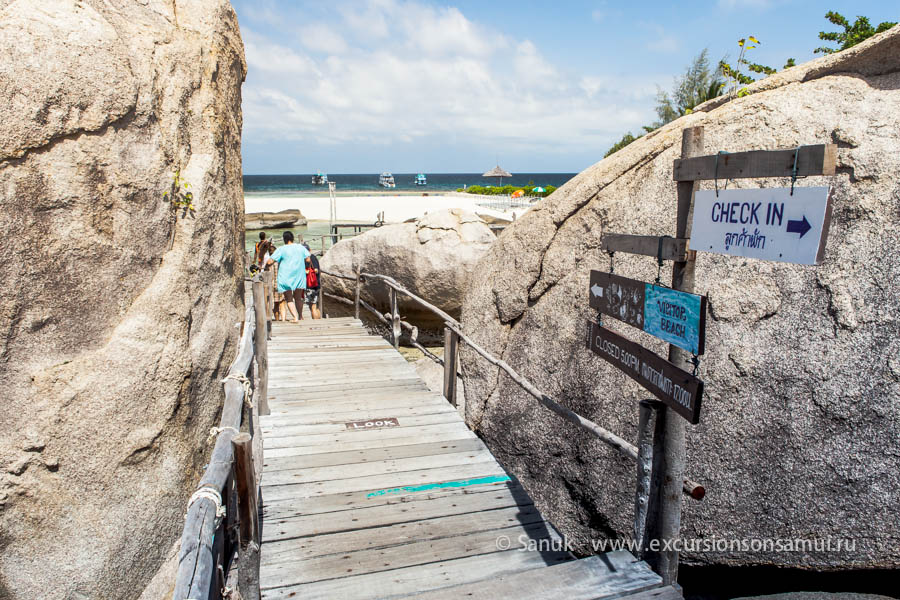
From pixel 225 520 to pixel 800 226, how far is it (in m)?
2.90

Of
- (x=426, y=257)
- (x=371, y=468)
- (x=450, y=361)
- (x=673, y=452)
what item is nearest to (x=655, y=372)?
(x=673, y=452)

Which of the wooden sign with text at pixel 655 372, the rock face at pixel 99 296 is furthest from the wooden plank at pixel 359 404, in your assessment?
the wooden sign with text at pixel 655 372

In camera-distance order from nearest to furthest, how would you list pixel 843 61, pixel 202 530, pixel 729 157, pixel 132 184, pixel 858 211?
Result: pixel 202 530 → pixel 729 157 → pixel 858 211 → pixel 843 61 → pixel 132 184

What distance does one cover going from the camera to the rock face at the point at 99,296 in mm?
4391

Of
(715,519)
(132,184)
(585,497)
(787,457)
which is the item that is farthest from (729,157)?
(132,184)

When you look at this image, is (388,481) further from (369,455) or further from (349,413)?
(349,413)

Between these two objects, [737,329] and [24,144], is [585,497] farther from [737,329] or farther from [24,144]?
[24,144]

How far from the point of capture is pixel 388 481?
14.3 ft

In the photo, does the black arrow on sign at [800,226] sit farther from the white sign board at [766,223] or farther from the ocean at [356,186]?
the ocean at [356,186]

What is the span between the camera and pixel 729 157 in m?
2.54

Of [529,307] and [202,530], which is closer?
[202,530]

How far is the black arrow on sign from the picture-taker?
6.77ft

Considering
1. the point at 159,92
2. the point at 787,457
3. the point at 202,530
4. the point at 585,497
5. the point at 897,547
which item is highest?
the point at 159,92

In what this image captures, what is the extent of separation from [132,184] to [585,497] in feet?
14.3
